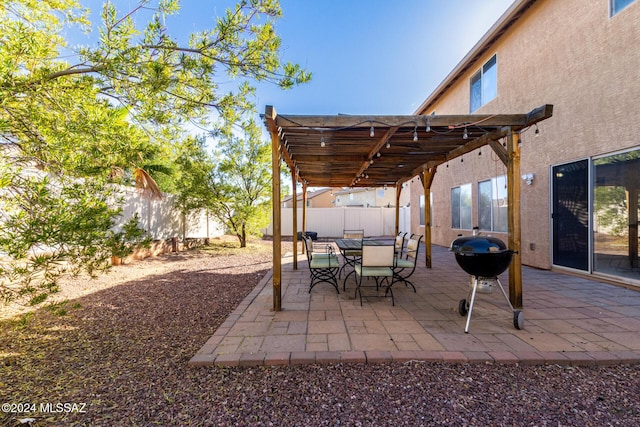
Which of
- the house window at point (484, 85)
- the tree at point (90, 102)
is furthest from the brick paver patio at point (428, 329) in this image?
the house window at point (484, 85)

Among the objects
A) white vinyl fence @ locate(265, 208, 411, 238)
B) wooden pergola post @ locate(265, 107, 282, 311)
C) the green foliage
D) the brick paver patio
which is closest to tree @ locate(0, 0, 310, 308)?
the green foliage

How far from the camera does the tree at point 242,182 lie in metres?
10.1

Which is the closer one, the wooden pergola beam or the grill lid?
the grill lid

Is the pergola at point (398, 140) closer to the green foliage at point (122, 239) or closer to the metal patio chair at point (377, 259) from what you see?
the metal patio chair at point (377, 259)

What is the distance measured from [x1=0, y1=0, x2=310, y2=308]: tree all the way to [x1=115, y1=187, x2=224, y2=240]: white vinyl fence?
149 inches

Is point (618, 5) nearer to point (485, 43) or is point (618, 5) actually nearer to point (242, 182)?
point (485, 43)

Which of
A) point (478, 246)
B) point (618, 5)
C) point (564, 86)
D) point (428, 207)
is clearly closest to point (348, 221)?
point (428, 207)

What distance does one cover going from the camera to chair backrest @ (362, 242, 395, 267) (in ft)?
13.1

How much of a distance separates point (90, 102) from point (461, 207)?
9.12 m

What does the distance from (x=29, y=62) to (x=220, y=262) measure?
6.06 m

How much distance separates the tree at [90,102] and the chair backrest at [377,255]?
2.45 m

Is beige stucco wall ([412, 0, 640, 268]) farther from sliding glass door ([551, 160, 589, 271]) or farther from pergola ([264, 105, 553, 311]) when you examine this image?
pergola ([264, 105, 553, 311])

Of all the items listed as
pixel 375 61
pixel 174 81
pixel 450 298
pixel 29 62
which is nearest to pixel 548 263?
pixel 450 298

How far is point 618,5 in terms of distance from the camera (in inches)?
176
